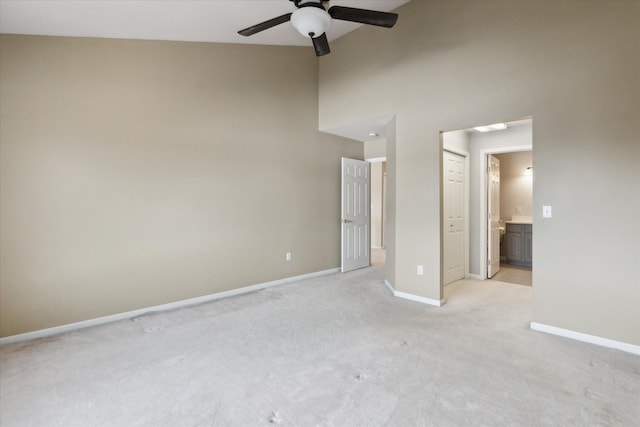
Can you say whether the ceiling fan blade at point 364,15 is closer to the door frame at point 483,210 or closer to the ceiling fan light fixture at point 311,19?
the ceiling fan light fixture at point 311,19

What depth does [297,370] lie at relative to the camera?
2.29 m

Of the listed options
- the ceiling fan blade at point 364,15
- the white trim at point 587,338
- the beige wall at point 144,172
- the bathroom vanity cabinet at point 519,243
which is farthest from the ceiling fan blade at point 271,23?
the bathroom vanity cabinet at point 519,243

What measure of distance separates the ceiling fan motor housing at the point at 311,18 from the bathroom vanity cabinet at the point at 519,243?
5549 millimetres

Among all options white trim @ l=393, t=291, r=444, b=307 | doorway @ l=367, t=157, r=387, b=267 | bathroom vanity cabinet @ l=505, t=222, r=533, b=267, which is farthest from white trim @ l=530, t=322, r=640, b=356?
doorway @ l=367, t=157, r=387, b=267

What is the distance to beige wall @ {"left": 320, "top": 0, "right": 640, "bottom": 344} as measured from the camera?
2537 mm

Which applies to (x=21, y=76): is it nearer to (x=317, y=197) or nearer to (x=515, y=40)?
(x=317, y=197)

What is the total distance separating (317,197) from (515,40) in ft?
10.6

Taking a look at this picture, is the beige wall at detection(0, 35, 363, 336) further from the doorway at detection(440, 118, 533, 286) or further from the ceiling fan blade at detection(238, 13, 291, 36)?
the doorway at detection(440, 118, 533, 286)

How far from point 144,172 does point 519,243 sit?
6422mm

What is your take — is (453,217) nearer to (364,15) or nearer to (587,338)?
(587,338)

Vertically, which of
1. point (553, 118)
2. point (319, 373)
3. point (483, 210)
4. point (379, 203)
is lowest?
point (319, 373)

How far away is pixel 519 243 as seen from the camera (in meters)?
6.00

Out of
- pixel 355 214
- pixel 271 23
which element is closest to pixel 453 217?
pixel 355 214

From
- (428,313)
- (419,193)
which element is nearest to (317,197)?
(419,193)
